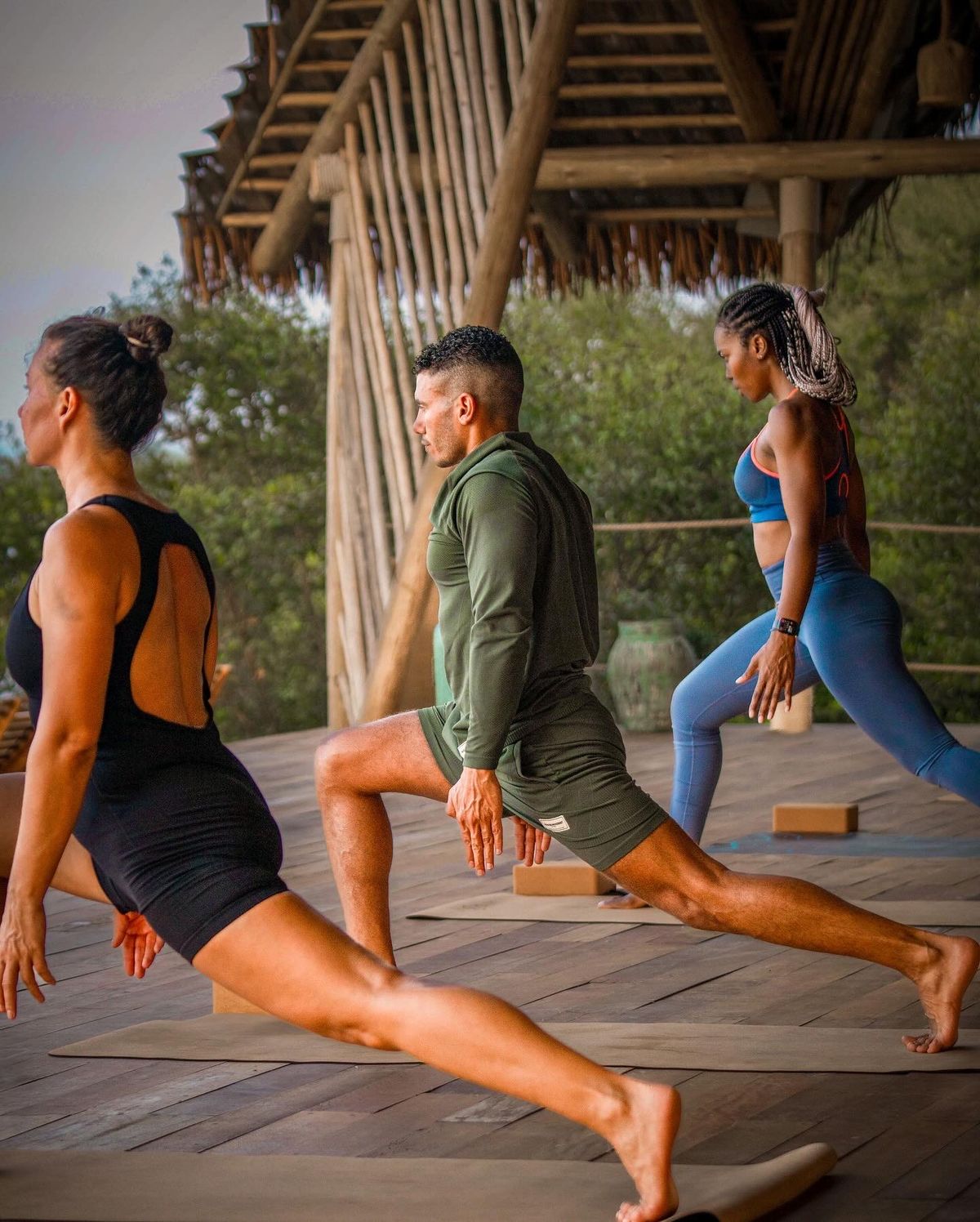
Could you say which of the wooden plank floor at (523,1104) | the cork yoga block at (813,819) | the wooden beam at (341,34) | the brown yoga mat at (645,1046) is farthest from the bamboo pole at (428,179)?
the brown yoga mat at (645,1046)

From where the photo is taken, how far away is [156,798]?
227 centimetres

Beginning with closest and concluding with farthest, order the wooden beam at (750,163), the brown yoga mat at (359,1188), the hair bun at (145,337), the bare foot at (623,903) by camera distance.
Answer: the brown yoga mat at (359,1188), the hair bun at (145,337), the bare foot at (623,903), the wooden beam at (750,163)

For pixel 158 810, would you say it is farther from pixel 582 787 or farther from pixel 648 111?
pixel 648 111

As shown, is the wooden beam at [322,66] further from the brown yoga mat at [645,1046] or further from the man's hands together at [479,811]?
the man's hands together at [479,811]

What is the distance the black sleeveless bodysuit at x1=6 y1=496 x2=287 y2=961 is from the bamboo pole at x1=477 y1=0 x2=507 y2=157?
557cm

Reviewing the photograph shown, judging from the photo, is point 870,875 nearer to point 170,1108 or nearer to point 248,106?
point 170,1108

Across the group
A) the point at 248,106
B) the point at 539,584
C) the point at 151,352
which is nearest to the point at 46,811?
the point at 151,352

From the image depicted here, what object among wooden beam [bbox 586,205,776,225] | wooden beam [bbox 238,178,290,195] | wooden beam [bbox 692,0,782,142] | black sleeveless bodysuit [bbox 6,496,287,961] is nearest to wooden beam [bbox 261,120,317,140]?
wooden beam [bbox 238,178,290,195]

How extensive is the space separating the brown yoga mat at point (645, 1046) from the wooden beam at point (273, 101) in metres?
5.96

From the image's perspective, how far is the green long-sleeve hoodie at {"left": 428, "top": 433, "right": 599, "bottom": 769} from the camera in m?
2.65

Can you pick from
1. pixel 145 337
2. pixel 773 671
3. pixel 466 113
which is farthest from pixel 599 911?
pixel 466 113

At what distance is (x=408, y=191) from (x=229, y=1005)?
5464mm

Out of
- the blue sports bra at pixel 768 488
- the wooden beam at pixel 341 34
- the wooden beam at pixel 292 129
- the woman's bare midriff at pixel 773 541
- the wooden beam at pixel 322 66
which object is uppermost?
the wooden beam at pixel 341 34

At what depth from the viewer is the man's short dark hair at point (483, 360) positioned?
9.43 ft
